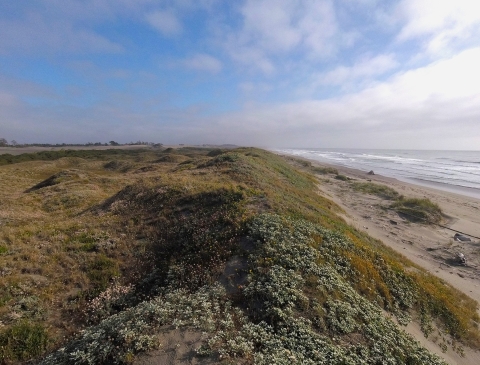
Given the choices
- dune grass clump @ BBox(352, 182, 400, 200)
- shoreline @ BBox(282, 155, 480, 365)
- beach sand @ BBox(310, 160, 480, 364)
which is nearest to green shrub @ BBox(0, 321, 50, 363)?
shoreline @ BBox(282, 155, 480, 365)

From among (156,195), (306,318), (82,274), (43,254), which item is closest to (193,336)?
(306,318)

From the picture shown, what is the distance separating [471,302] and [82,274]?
789 inches

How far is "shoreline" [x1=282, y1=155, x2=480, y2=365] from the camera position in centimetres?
1561

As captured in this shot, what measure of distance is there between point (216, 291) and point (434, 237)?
25.2 meters

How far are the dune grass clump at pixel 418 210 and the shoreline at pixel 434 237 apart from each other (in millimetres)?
1061

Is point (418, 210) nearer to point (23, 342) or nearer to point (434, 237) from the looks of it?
point (434, 237)

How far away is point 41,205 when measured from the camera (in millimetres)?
25609

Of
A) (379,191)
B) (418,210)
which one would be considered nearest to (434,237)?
(418,210)

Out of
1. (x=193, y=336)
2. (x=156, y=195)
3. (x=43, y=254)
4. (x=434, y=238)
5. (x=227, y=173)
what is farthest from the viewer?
(x=227, y=173)

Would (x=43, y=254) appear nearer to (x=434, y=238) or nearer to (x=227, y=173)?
(x=227, y=173)

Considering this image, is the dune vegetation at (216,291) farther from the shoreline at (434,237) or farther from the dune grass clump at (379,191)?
the dune grass clump at (379,191)

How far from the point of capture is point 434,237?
2497 cm

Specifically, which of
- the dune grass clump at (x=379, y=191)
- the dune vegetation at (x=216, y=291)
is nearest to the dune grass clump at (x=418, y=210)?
the dune grass clump at (x=379, y=191)

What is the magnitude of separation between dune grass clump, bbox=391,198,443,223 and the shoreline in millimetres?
1061
